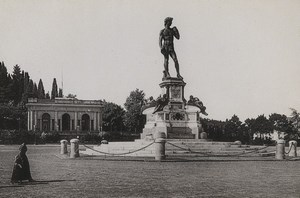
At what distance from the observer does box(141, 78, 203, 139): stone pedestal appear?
88.7ft

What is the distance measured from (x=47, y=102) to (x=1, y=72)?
22.2 m

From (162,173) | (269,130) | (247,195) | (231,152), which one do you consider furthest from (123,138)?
(247,195)

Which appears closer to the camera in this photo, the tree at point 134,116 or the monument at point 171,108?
the monument at point 171,108

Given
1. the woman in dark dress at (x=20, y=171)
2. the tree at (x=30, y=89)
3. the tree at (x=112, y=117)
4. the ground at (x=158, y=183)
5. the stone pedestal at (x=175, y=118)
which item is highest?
the tree at (x=30, y=89)

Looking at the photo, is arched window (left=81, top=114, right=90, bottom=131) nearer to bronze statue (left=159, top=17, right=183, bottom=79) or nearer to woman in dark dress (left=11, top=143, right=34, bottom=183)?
bronze statue (left=159, top=17, right=183, bottom=79)

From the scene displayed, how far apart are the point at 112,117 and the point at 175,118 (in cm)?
7038

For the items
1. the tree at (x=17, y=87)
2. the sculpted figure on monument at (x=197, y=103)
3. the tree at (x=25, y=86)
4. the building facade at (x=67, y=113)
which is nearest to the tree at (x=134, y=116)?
the building facade at (x=67, y=113)

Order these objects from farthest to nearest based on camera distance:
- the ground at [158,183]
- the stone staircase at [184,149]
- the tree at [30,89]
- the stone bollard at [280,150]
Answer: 1. the tree at [30,89]
2. the stone staircase at [184,149]
3. the stone bollard at [280,150]
4. the ground at [158,183]

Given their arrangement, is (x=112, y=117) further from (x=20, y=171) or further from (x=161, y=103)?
(x=20, y=171)

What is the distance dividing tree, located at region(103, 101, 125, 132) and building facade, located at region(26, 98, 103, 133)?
365 cm

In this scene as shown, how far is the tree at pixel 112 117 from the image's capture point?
97188 mm

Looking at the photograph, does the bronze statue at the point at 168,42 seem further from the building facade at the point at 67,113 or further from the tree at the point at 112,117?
the tree at the point at 112,117

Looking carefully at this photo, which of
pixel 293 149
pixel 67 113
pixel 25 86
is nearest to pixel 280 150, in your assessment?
pixel 293 149

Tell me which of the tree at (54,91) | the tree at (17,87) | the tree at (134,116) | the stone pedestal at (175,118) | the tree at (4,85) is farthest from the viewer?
the tree at (54,91)
